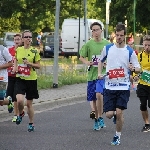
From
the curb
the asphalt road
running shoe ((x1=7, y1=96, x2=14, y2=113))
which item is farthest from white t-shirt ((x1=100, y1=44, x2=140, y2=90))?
the curb

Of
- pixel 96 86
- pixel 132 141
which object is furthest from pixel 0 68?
pixel 132 141

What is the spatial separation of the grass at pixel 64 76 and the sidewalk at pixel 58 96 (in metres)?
0.51

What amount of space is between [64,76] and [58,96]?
19.7 feet

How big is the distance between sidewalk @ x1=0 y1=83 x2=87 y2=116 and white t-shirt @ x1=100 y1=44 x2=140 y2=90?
475 cm

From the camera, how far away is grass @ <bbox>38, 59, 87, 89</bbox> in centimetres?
2377

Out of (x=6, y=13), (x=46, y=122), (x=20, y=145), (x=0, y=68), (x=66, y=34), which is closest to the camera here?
(x=20, y=145)

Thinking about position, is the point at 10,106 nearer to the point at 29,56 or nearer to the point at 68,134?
the point at 29,56

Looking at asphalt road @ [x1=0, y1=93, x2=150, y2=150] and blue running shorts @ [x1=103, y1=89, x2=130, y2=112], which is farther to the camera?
blue running shorts @ [x1=103, y1=89, x2=130, y2=112]

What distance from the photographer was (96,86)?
1359 centimetres

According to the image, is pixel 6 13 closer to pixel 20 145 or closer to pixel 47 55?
pixel 47 55

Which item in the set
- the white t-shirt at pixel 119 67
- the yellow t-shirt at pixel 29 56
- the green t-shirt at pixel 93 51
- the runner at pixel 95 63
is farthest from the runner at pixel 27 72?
the white t-shirt at pixel 119 67

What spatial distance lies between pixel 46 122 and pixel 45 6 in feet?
132

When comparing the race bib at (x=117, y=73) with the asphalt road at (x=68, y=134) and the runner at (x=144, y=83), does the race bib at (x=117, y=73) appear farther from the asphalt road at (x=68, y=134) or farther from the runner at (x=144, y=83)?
the runner at (x=144, y=83)

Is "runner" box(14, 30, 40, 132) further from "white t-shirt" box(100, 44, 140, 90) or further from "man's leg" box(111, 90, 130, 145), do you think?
"man's leg" box(111, 90, 130, 145)
